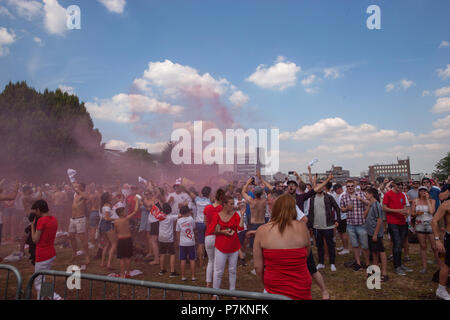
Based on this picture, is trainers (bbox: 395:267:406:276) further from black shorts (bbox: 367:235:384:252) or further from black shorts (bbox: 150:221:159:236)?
black shorts (bbox: 150:221:159:236)

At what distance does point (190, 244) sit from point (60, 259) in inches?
184

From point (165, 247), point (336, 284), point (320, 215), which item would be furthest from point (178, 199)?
point (336, 284)

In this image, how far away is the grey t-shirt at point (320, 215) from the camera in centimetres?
639

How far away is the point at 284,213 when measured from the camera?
9.28ft

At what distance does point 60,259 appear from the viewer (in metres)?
7.91

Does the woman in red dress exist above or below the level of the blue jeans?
above

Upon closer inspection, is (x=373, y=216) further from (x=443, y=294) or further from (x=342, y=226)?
(x=342, y=226)

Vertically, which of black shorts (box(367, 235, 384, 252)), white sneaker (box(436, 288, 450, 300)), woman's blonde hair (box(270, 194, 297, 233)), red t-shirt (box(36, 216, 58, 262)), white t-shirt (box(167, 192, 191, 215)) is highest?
woman's blonde hair (box(270, 194, 297, 233))

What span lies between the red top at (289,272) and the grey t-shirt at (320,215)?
3957 mm

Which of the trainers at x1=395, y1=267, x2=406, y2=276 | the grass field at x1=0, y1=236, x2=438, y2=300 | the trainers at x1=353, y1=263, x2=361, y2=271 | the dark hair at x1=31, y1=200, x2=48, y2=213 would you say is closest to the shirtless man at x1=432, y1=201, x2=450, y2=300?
the grass field at x1=0, y1=236, x2=438, y2=300

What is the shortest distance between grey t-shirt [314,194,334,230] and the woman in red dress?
3911 millimetres

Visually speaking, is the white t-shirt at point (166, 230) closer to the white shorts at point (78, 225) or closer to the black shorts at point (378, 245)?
the white shorts at point (78, 225)

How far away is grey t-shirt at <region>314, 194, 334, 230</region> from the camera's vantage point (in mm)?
6390
